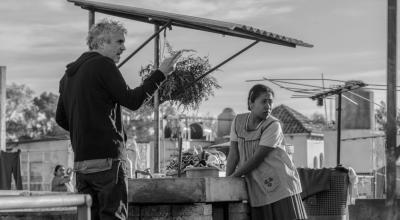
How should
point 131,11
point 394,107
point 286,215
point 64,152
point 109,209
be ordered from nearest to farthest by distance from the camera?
point 109,209
point 286,215
point 131,11
point 394,107
point 64,152

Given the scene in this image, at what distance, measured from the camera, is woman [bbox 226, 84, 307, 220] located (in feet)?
21.1

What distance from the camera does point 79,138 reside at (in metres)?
5.18

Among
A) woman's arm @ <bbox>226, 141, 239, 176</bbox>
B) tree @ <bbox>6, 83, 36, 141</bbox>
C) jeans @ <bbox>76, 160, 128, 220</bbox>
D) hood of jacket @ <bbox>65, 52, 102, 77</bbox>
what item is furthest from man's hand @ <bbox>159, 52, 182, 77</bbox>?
tree @ <bbox>6, 83, 36, 141</bbox>

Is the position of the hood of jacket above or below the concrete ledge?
above

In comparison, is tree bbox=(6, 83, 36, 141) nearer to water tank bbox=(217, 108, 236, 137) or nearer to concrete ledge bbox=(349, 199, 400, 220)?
water tank bbox=(217, 108, 236, 137)

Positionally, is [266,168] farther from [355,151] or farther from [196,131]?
[355,151]

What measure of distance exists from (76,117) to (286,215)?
6.64 feet

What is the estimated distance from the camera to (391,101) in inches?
372

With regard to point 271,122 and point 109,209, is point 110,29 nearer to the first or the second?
point 109,209

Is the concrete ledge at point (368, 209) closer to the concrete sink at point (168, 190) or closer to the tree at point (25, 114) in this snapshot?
the concrete sink at point (168, 190)

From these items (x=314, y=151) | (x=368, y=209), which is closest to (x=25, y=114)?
(x=314, y=151)

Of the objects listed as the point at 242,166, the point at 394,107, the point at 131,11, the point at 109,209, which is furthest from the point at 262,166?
the point at 394,107

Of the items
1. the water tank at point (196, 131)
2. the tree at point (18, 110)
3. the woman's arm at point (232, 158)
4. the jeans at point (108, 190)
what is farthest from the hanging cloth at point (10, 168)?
the tree at point (18, 110)

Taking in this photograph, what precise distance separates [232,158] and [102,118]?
2002 mm
